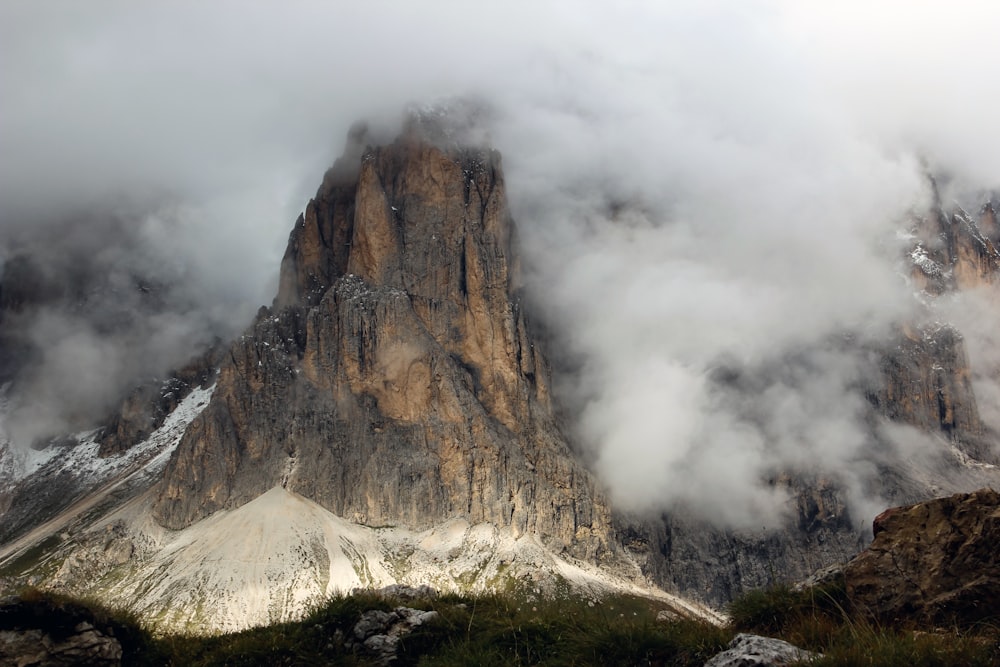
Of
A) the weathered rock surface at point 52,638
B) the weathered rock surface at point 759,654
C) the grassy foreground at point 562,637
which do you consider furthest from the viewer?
the weathered rock surface at point 52,638

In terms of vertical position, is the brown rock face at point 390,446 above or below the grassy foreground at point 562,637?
above

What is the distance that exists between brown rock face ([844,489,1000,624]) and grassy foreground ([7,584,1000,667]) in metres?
0.54

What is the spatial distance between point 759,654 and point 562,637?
5.30 m

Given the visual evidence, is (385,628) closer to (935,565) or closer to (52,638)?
(52,638)

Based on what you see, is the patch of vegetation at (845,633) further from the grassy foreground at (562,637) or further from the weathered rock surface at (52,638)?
the weathered rock surface at (52,638)

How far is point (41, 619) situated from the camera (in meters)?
19.0

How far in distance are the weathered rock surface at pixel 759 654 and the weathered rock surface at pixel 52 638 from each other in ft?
43.5

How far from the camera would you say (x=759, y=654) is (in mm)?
14812

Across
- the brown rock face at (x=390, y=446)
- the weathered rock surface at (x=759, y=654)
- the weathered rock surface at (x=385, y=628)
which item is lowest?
the weathered rock surface at (x=759, y=654)

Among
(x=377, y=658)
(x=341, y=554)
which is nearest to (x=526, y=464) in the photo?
(x=341, y=554)

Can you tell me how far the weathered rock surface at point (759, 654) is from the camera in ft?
47.9

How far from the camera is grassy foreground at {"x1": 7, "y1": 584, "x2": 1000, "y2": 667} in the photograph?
14.1 meters

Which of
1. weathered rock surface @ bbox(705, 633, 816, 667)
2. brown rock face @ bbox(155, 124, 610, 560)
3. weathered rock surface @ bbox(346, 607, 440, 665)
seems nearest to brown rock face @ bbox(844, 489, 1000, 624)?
weathered rock surface @ bbox(705, 633, 816, 667)

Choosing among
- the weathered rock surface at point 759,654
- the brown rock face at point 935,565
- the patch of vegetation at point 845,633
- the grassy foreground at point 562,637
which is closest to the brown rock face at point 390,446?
the grassy foreground at point 562,637
